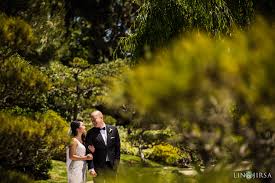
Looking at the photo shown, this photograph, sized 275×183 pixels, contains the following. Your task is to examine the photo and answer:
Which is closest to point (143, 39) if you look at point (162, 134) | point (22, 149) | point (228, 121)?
point (22, 149)

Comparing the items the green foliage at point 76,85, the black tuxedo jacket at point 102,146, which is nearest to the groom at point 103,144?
the black tuxedo jacket at point 102,146

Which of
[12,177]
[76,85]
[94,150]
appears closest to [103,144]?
[94,150]

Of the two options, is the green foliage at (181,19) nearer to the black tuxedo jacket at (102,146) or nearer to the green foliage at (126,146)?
the black tuxedo jacket at (102,146)

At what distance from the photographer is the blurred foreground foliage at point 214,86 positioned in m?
1.90

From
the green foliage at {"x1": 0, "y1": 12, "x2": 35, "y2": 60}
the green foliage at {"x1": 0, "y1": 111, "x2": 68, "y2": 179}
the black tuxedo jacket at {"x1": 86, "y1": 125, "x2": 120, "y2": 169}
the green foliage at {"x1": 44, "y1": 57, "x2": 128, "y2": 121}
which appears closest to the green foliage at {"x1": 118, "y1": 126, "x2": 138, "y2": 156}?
the green foliage at {"x1": 44, "y1": 57, "x2": 128, "y2": 121}

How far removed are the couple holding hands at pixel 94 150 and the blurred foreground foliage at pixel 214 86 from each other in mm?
3877

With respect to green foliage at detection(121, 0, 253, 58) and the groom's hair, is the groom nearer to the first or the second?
the groom's hair

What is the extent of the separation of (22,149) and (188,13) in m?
3.32

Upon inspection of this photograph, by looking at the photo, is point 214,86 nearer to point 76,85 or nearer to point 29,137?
point 29,137

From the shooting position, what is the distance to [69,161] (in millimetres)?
6043

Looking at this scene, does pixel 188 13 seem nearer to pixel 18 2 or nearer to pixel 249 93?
pixel 18 2

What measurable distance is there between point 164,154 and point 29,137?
10517 mm

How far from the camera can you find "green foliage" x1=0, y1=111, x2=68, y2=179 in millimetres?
4543

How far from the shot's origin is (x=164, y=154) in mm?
14797
